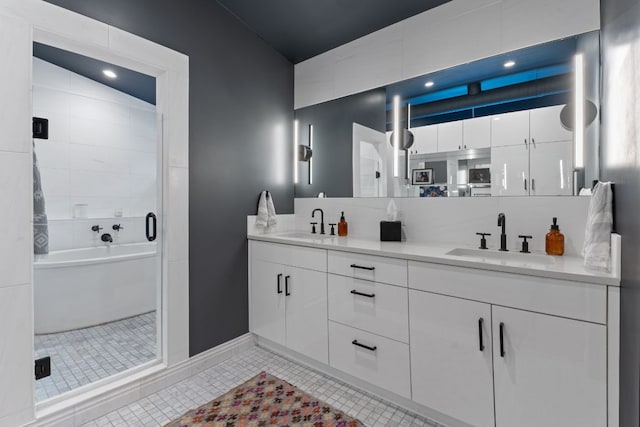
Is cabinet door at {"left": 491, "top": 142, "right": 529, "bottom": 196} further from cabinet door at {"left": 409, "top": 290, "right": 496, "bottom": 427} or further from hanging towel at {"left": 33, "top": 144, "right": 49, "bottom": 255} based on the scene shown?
hanging towel at {"left": 33, "top": 144, "right": 49, "bottom": 255}

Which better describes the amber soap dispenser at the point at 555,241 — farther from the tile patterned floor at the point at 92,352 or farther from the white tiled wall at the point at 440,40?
the tile patterned floor at the point at 92,352

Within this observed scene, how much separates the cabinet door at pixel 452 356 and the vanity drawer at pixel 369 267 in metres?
0.13

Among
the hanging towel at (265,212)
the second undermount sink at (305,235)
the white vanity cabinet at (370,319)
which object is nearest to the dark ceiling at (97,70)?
the hanging towel at (265,212)

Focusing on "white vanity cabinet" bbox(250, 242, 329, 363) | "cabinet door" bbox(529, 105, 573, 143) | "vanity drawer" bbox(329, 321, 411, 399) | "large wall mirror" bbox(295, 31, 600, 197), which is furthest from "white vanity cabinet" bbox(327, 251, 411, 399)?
"cabinet door" bbox(529, 105, 573, 143)

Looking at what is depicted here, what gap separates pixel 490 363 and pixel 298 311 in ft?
4.16

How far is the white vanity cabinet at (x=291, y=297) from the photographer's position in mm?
2066

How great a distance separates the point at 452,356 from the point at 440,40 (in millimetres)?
2085

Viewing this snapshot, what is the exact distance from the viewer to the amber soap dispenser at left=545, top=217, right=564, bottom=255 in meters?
1.62

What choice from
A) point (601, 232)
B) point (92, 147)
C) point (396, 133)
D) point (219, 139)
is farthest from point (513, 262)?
point (92, 147)

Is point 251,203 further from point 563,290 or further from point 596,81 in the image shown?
point 596,81

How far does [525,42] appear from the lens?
1.77 metres

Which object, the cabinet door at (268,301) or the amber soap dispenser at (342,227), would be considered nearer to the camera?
the cabinet door at (268,301)

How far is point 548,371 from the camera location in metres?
1.24

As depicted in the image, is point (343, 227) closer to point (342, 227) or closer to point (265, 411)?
point (342, 227)
